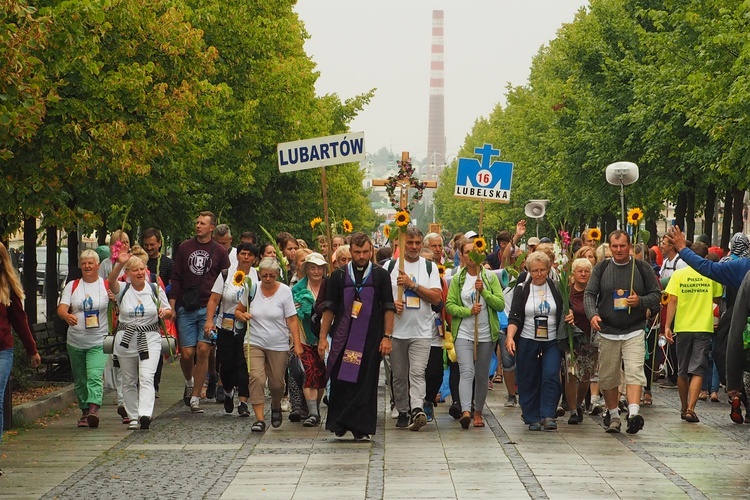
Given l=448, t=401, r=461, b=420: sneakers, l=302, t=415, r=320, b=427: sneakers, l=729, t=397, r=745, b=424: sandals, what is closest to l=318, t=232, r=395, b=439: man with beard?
l=302, t=415, r=320, b=427: sneakers

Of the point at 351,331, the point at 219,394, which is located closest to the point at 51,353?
the point at 219,394

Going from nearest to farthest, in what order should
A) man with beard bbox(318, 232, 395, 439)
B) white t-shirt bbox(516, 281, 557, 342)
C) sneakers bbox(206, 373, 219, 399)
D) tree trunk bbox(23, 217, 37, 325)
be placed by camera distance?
man with beard bbox(318, 232, 395, 439) → white t-shirt bbox(516, 281, 557, 342) → sneakers bbox(206, 373, 219, 399) → tree trunk bbox(23, 217, 37, 325)

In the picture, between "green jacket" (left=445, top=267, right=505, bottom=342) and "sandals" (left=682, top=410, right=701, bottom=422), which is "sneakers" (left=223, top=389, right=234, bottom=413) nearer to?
"green jacket" (left=445, top=267, right=505, bottom=342)

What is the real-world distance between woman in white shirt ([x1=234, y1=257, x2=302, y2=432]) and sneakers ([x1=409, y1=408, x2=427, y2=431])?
1.18 metres

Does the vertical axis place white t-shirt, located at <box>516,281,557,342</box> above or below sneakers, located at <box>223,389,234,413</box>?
above

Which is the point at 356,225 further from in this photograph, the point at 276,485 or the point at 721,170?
the point at 276,485

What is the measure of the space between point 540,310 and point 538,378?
61 centimetres

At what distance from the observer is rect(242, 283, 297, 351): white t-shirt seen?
13.7 m

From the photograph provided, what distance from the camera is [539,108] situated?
58.4m

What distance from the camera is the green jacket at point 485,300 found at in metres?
14.2

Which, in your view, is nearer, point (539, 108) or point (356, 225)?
point (539, 108)

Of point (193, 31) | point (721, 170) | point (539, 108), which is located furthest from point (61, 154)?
point (539, 108)

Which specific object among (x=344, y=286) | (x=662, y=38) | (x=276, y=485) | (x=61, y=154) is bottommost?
(x=276, y=485)

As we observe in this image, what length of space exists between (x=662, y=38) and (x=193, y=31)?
16744mm
